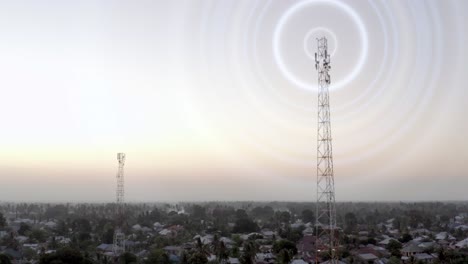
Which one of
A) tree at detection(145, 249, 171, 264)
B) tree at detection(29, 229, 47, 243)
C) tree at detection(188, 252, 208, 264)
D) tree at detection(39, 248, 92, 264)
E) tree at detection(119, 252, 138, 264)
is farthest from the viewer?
tree at detection(29, 229, 47, 243)

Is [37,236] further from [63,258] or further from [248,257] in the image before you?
[248,257]

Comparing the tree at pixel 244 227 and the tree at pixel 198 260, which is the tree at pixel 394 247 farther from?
the tree at pixel 244 227

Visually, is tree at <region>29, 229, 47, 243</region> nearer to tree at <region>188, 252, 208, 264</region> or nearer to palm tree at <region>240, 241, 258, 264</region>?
palm tree at <region>240, 241, 258, 264</region>

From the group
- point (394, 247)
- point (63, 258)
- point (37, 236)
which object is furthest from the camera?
point (37, 236)

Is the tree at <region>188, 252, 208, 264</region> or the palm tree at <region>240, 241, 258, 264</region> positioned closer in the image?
the tree at <region>188, 252, 208, 264</region>

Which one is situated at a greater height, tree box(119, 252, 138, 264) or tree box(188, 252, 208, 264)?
tree box(188, 252, 208, 264)

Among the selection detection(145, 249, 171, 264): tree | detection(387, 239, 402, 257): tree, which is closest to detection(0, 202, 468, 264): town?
detection(145, 249, 171, 264): tree

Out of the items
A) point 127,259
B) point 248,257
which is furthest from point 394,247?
point 127,259

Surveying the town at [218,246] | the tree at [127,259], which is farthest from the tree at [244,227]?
→ the tree at [127,259]

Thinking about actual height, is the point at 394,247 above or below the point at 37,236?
below

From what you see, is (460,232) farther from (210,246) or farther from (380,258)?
(210,246)

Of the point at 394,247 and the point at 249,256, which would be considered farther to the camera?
the point at 394,247

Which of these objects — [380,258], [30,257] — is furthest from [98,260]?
[380,258]
